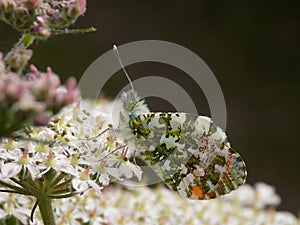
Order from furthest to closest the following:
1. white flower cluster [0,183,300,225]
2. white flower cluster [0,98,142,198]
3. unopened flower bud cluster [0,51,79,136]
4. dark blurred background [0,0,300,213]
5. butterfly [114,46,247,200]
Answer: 1. dark blurred background [0,0,300,213]
2. white flower cluster [0,183,300,225]
3. butterfly [114,46,247,200]
4. white flower cluster [0,98,142,198]
5. unopened flower bud cluster [0,51,79,136]

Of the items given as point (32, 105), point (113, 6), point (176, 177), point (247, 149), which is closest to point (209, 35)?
point (113, 6)

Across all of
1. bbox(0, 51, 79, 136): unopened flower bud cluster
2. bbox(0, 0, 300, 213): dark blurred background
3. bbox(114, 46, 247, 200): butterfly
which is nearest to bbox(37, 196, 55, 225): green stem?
bbox(114, 46, 247, 200): butterfly

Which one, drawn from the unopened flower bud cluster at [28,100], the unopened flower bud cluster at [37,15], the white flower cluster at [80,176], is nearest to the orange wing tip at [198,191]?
the white flower cluster at [80,176]

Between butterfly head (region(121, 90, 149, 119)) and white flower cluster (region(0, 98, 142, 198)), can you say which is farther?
butterfly head (region(121, 90, 149, 119))

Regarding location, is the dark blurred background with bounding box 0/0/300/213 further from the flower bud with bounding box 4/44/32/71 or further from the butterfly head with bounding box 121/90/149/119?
the flower bud with bounding box 4/44/32/71

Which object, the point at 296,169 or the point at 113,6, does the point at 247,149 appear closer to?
the point at 296,169

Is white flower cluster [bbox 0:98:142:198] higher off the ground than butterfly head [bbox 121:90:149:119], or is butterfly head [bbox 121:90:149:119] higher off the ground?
butterfly head [bbox 121:90:149:119]

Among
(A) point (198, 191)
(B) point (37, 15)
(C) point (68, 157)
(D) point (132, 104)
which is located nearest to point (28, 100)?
(B) point (37, 15)

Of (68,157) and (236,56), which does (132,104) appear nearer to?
(68,157)
